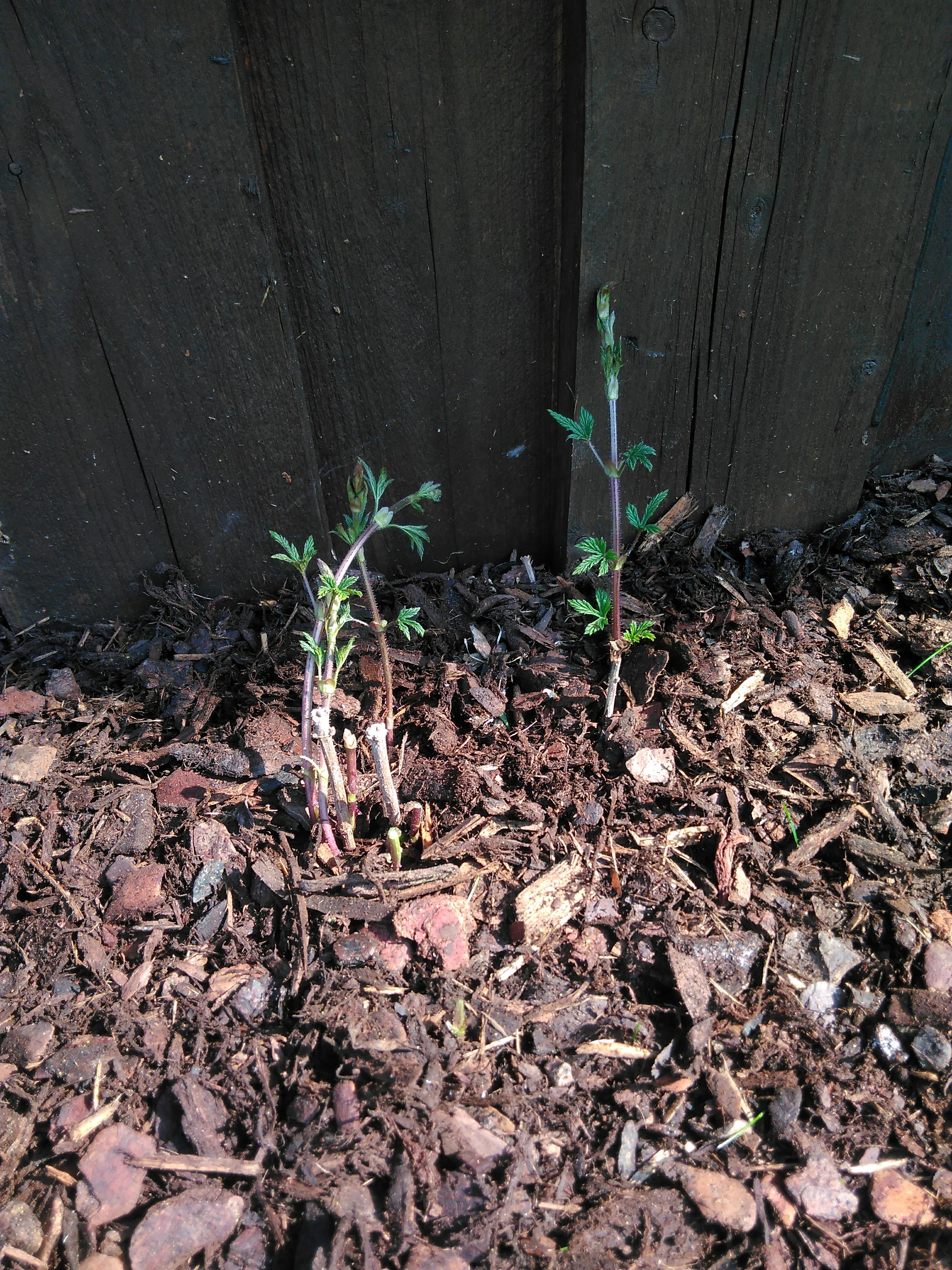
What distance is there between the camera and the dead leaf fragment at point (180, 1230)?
1496 millimetres

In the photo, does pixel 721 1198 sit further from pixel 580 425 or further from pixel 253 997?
pixel 580 425

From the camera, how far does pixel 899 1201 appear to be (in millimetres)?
1503

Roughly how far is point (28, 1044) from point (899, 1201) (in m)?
1.83

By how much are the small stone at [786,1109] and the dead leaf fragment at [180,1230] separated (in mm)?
1065

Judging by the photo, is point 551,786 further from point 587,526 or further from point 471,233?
point 471,233

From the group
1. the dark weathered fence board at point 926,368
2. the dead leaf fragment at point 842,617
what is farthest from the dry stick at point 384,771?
the dark weathered fence board at point 926,368

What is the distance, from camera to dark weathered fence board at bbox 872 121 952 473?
8.89 ft

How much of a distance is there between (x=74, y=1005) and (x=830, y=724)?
2.08 meters

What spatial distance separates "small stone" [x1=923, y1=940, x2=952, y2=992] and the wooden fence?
1509 millimetres

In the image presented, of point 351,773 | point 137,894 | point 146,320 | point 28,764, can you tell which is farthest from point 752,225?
point 28,764

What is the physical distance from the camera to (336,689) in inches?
94.8

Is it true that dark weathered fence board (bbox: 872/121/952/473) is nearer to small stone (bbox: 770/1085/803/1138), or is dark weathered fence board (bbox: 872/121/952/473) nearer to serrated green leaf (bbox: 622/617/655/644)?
serrated green leaf (bbox: 622/617/655/644)

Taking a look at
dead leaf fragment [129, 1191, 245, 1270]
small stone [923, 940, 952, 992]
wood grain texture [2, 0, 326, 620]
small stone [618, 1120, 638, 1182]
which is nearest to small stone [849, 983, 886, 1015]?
small stone [923, 940, 952, 992]

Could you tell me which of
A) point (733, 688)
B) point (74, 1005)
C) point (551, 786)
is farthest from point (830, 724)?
point (74, 1005)
